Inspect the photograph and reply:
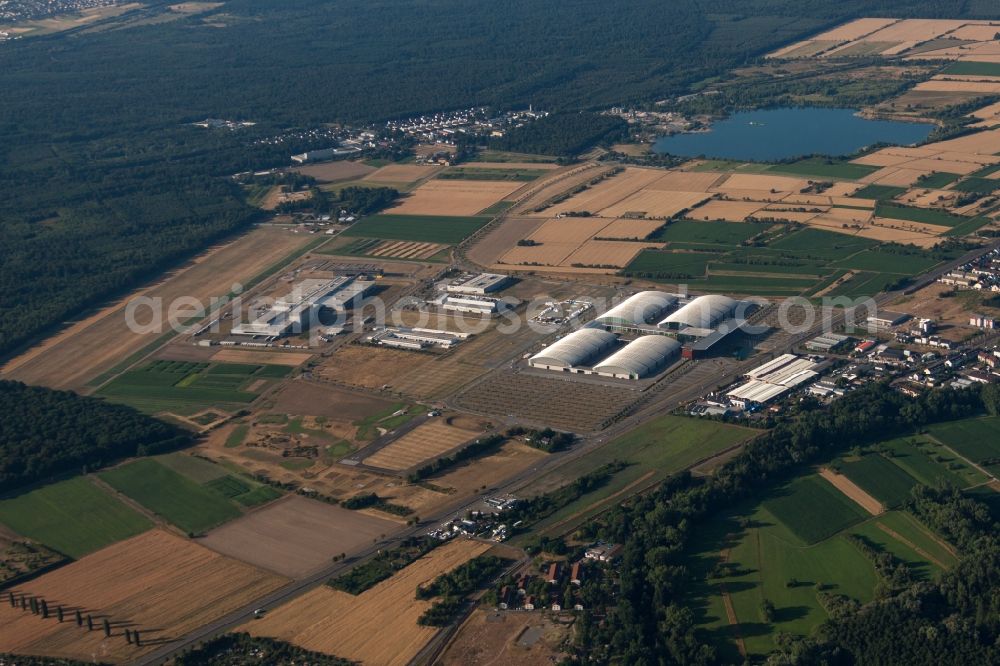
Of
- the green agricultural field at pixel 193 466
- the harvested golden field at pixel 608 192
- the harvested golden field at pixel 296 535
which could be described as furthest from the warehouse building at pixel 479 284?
the harvested golden field at pixel 296 535

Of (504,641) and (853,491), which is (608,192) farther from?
(504,641)

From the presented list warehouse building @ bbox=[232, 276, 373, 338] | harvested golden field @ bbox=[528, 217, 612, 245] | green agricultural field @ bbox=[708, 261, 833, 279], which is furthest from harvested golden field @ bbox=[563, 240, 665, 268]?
warehouse building @ bbox=[232, 276, 373, 338]

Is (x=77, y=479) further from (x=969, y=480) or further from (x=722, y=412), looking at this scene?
(x=969, y=480)

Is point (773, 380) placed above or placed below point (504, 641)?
above

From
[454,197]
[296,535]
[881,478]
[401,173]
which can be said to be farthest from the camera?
[401,173]

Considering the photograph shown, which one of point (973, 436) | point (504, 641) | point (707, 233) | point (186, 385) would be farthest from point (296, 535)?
point (707, 233)

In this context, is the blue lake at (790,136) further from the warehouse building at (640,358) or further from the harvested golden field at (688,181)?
the warehouse building at (640,358)
